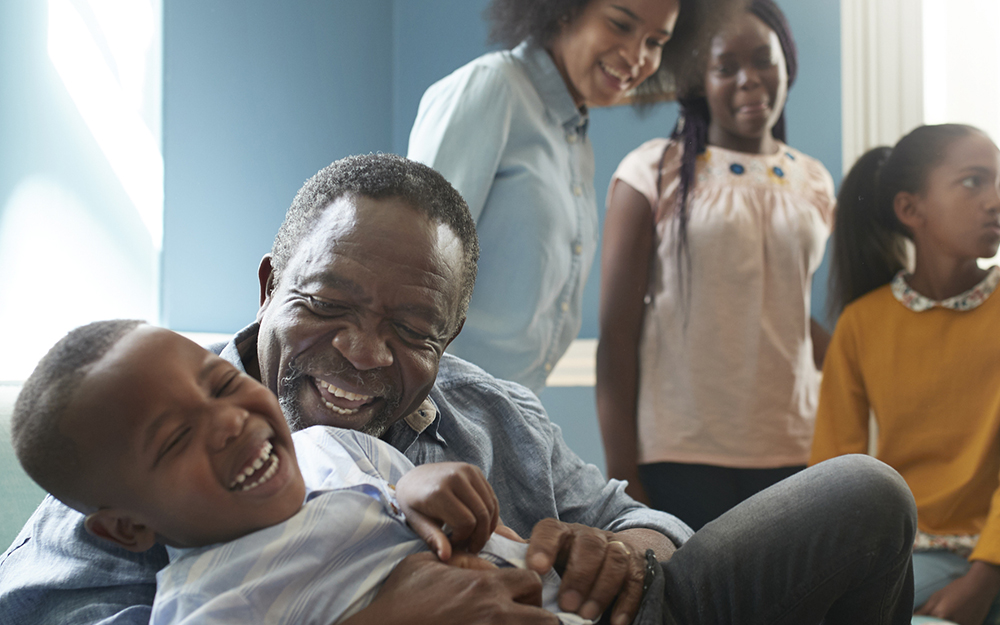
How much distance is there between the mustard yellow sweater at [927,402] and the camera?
1.65 m

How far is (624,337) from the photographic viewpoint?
204cm

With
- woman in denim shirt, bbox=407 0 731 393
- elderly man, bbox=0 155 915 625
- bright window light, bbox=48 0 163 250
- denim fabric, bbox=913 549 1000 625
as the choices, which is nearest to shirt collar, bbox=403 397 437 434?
elderly man, bbox=0 155 915 625

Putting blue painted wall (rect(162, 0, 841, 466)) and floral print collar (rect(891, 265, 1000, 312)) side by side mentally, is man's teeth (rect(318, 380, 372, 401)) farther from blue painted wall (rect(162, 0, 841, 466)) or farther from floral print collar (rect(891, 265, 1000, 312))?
floral print collar (rect(891, 265, 1000, 312))

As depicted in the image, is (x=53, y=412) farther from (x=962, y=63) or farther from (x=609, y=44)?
(x=962, y=63)

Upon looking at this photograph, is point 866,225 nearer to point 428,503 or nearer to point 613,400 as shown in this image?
point 613,400

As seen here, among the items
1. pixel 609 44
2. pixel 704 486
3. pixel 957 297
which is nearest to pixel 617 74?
pixel 609 44

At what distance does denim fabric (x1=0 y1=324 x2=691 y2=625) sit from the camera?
840mm

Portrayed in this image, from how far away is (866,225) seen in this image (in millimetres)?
1907

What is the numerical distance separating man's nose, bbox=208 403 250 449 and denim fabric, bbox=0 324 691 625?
0.21m

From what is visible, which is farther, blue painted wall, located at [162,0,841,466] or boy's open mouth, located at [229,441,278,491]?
blue painted wall, located at [162,0,841,466]

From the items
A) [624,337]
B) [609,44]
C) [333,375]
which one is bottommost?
[624,337]

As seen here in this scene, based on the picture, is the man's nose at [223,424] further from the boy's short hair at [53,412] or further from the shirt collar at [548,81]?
the shirt collar at [548,81]

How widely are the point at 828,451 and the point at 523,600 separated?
1.27 m

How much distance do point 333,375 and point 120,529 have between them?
0.29 m
